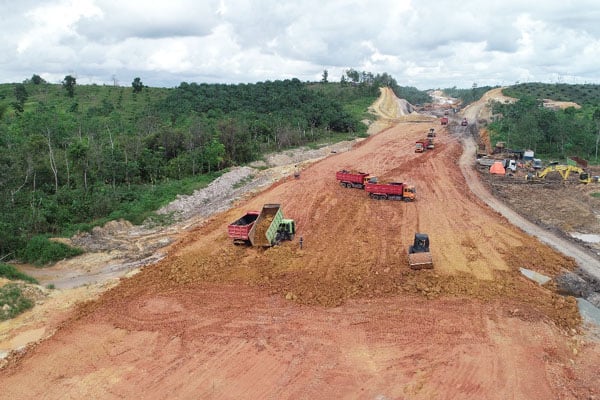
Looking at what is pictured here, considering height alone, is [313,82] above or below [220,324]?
above

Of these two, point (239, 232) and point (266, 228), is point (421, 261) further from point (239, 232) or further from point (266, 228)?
point (239, 232)

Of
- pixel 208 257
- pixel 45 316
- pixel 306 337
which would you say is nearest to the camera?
pixel 306 337

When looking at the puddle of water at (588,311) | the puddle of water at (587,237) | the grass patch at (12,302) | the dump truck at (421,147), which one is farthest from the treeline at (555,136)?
the grass patch at (12,302)

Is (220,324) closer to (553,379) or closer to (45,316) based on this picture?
(45,316)

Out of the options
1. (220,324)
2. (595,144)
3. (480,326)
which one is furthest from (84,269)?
(595,144)

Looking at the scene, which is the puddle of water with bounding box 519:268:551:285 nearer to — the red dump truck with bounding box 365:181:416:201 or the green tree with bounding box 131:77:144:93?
the red dump truck with bounding box 365:181:416:201

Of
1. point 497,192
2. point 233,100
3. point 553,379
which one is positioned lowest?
point 553,379

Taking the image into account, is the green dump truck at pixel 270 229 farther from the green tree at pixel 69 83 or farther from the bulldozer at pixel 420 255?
the green tree at pixel 69 83
